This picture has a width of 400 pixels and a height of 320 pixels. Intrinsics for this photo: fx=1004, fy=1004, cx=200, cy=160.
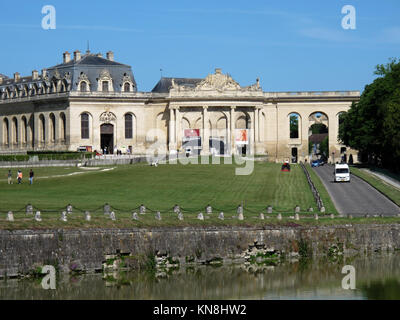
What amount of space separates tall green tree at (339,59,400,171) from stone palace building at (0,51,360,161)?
20.5 m

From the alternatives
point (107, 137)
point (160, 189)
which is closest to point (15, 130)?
point (107, 137)

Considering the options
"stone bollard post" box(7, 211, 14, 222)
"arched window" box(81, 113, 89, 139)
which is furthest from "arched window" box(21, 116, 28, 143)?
"stone bollard post" box(7, 211, 14, 222)

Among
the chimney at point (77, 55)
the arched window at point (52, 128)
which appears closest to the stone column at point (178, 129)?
the chimney at point (77, 55)

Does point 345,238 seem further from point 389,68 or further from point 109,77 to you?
point 109,77

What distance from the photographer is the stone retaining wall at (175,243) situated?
60.9 m

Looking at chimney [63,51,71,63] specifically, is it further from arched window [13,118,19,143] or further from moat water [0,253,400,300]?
moat water [0,253,400,300]

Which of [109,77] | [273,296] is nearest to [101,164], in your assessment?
[109,77]

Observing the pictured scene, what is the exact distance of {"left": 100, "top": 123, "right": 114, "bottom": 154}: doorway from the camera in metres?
170

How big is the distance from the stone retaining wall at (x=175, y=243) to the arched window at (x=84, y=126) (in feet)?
334

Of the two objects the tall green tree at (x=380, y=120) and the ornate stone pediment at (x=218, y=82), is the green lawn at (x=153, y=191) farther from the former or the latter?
the ornate stone pediment at (x=218, y=82)

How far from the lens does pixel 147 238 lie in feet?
214

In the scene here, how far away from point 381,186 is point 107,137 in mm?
79630
